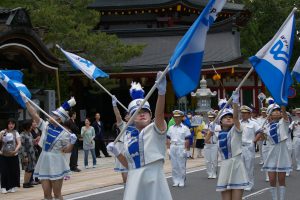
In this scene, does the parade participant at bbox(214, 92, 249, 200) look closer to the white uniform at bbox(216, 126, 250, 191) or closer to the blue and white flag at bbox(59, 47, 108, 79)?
the white uniform at bbox(216, 126, 250, 191)

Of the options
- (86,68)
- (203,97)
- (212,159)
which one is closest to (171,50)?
(203,97)

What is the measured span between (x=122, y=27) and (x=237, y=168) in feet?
95.0

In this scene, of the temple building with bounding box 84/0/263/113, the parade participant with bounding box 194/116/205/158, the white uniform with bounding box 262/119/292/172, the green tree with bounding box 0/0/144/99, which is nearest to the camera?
the white uniform with bounding box 262/119/292/172

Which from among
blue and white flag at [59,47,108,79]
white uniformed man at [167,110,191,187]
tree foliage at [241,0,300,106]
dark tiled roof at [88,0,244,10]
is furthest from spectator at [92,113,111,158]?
tree foliage at [241,0,300,106]

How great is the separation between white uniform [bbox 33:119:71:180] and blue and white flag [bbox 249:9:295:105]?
11.4ft

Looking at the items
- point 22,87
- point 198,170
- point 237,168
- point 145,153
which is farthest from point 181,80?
point 198,170

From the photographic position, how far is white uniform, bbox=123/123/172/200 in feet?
20.7

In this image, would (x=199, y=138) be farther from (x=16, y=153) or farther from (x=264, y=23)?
(x=264, y=23)

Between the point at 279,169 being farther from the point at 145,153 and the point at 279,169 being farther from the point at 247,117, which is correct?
the point at 145,153

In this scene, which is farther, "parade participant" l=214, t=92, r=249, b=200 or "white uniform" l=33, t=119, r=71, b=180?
"white uniform" l=33, t=119, r=71, b=180

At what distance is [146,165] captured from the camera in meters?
6.43

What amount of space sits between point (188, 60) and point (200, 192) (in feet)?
23.1

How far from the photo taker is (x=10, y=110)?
21406mm

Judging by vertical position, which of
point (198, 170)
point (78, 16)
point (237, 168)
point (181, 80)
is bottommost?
point (198, 170)
